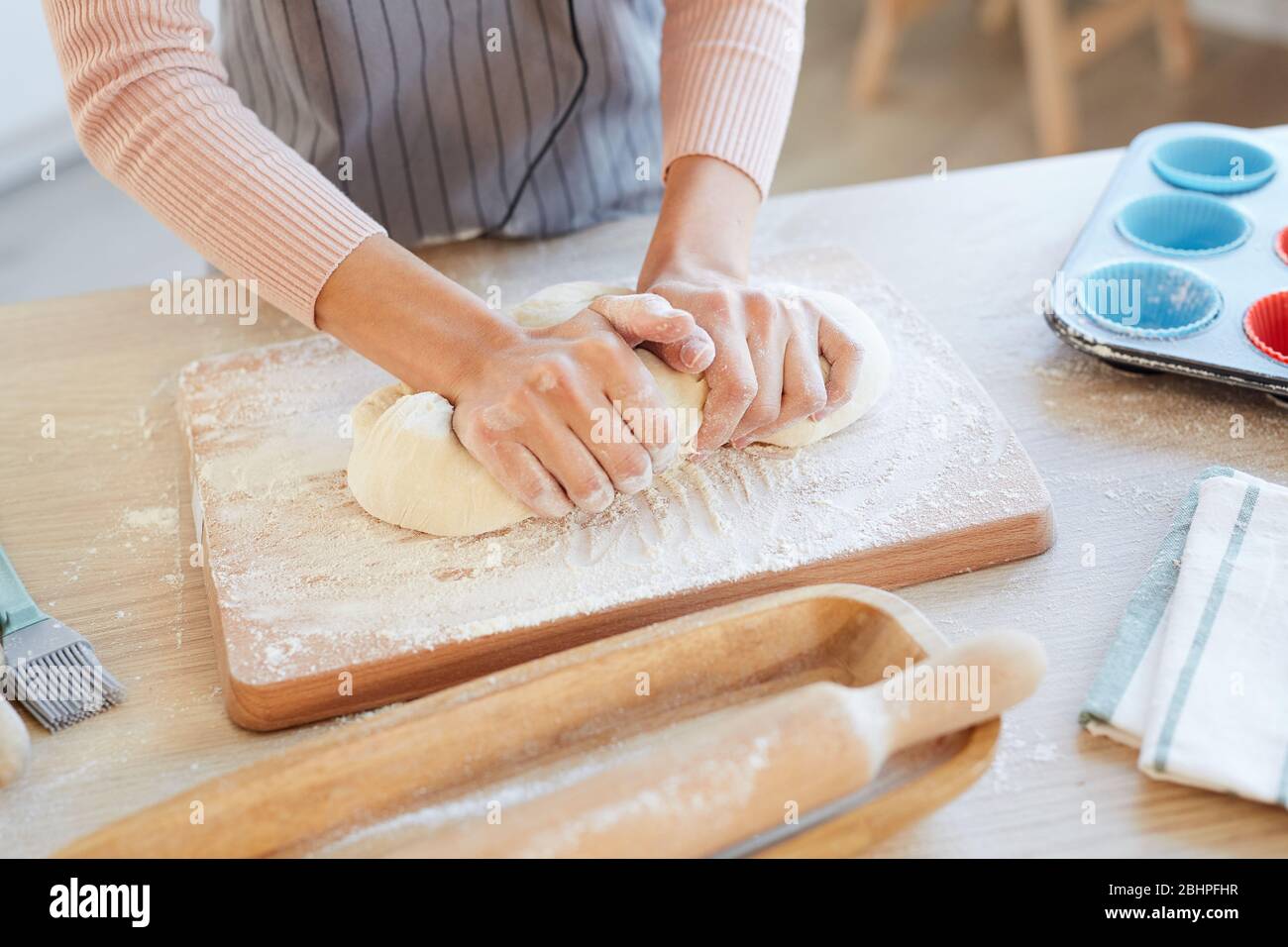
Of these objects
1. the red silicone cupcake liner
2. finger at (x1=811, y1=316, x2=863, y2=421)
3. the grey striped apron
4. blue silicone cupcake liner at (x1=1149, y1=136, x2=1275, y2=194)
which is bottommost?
the red silicone cupcake liner

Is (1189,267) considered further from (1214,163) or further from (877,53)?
(877,53)

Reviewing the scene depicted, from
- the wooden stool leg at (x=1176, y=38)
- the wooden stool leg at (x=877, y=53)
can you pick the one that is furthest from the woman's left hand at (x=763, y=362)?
the wooden stool leg at (x=1176, y=38)

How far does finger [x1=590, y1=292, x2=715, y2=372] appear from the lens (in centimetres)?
97

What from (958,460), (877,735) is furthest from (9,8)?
(877,735)

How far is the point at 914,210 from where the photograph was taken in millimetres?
1398

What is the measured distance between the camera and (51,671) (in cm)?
85

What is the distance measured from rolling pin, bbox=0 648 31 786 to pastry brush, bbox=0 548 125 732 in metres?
0.04

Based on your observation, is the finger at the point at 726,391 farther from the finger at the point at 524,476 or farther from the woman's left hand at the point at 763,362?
the finger at the point at 524,476

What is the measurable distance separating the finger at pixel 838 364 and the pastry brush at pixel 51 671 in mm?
612

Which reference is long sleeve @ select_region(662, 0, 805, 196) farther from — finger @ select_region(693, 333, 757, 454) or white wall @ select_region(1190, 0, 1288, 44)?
white wall @ select_region(1190, 0, 1288, 44)

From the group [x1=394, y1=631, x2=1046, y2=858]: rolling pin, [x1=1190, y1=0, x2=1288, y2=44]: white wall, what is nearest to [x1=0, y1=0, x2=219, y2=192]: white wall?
[x1=394, y1=631, x2=1046, y2=858]: rolling pin

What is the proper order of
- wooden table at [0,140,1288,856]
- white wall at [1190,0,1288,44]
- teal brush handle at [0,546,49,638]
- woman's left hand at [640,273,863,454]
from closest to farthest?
1. wooden table at [0,140,1288,856]
2. teal brush handle at [0,546,49,638]
3. woman's left hand at [640,273,863,454]
4. white wall at [1190,0,1288,44]

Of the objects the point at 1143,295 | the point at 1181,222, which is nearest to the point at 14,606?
the point at 1143,295

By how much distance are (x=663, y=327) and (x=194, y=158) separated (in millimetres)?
456
